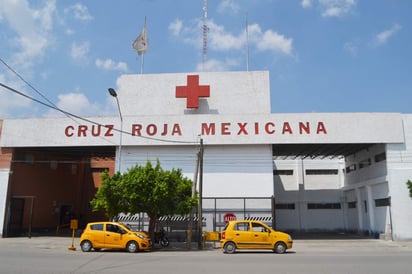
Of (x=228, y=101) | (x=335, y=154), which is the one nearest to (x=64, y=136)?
(x=228, y=101)

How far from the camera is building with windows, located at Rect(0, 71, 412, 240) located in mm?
27047

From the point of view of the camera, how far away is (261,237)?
1870cm

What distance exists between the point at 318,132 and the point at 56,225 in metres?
24.8

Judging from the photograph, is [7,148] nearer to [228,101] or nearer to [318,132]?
[228,101]

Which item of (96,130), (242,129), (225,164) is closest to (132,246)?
(225,164)

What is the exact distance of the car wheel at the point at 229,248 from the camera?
61.8 feet

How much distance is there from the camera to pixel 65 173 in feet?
122

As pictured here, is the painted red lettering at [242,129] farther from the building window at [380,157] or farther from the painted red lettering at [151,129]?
the building window at [380,157]

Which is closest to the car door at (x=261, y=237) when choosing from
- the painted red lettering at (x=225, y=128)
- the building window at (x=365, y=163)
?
the painted red lettering at (x=225, y=128)

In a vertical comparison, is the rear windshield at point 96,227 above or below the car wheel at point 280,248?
above

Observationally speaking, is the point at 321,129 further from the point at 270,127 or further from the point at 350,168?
the point at 350,168

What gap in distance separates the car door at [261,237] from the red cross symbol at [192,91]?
13647 millimetres

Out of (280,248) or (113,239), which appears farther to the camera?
(113,239)

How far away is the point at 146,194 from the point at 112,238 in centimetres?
301
